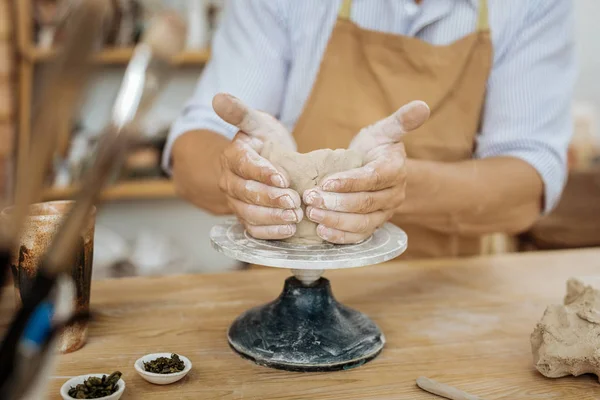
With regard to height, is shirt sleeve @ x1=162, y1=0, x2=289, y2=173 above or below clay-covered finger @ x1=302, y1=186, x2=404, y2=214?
above

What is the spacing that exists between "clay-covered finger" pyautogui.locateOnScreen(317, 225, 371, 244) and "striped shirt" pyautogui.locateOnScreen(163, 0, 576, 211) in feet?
2.24

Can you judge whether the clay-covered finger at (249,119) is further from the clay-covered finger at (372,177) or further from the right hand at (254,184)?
the clay-covered finger at (372,177)

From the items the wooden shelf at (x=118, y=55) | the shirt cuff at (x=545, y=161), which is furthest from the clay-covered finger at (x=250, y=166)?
the wooden shelf at (x=118, y=55)

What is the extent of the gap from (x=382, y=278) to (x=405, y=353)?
38 centimetres

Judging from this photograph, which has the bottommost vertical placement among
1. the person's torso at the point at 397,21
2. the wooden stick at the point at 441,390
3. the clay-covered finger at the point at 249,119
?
the wooden stick at the point at 441,390

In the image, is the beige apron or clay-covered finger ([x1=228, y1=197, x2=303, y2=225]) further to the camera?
the beige apron

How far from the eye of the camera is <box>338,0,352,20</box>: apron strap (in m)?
1.64

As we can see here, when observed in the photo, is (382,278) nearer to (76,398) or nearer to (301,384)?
(301,384)

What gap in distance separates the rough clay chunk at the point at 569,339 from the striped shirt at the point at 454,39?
68 cm

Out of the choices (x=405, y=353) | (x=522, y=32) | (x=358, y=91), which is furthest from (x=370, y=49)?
(x=405, y=353)

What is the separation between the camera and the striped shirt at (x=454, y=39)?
1.63 meters

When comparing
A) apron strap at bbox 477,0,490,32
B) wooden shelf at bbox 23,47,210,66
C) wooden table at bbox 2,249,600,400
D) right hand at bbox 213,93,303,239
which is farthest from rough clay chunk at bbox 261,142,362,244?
wooden shelf at bbox 23,47,210,66

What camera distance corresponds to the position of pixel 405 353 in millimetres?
1078

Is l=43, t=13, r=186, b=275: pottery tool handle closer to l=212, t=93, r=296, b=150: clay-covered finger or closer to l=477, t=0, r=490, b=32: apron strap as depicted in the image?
l=212, t=93, r=296, b=150: clay-covered finger
